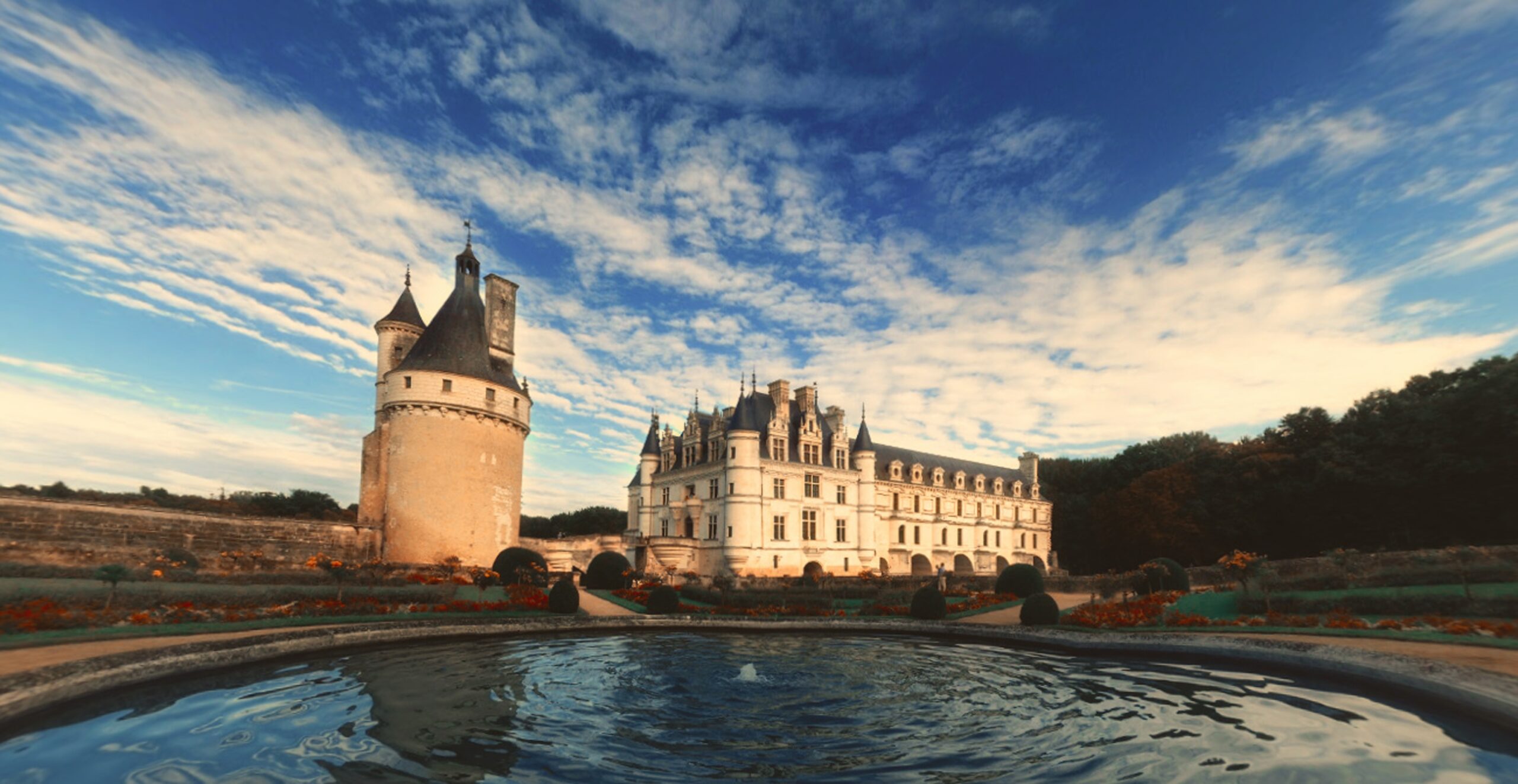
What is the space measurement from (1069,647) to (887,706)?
7.42 meters

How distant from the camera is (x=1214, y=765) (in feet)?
20.9

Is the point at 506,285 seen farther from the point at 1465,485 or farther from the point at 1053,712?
the point at 1465,485

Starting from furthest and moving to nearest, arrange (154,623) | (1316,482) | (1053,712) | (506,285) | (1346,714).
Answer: (1316,482), (506,285), (154,623), (1053,712), (1346,714)

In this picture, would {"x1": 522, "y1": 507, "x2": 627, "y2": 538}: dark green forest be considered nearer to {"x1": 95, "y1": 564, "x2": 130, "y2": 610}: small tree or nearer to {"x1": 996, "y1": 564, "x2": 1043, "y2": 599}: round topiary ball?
{"x1": 996, "y1": 564, "x2": 1043, "y2": 599}: round topiary ball

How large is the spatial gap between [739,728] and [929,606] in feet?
42.7

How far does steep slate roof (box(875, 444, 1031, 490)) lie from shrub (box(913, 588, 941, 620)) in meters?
30.5

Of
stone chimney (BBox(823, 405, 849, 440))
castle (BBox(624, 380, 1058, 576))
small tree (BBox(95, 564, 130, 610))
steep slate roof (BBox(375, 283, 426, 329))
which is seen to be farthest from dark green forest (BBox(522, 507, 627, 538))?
small tree (BBox(95, 564, 130, 610))

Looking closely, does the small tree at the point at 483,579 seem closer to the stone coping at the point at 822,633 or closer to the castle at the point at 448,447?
the stone coping at the point at 822,633

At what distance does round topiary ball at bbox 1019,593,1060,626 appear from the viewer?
1745 cm

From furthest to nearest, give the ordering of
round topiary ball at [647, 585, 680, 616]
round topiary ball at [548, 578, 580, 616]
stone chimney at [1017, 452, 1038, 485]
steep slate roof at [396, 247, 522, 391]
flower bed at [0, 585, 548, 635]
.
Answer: stone chimney at [1017, 452, 1038, 485] → steep slate roof at [396, 247, 522, 391] → round topiary ball at [647, 585, 680, 616] → round topiary ball at [548, 578, 580, 616] → flower bed at [0, 585, 548, 635]

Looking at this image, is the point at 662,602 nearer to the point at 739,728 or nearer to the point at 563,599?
the point at 563,599

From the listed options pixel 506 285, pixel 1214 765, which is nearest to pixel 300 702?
pixel 1214 765

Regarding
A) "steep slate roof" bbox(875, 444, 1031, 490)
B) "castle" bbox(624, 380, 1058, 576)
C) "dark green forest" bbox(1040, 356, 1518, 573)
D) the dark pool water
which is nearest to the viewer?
the dark pool water

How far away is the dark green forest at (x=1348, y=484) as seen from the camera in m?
33.2
